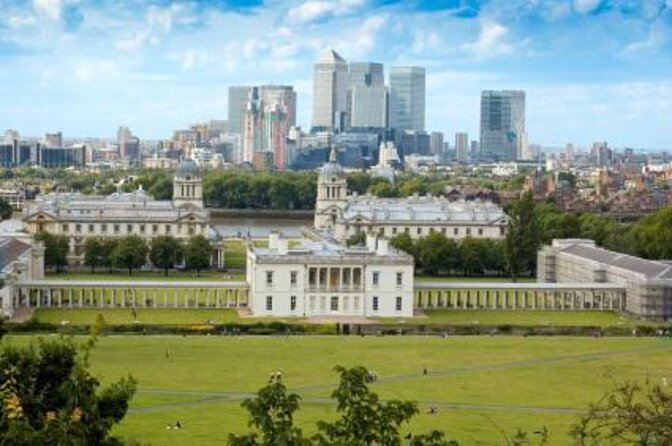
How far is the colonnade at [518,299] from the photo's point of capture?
74062 millimetres

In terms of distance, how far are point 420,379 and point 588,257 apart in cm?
3570

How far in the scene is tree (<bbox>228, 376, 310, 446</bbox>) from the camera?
59.6ft

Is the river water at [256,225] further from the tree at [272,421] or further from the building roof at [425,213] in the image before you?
the tree at [272,421]

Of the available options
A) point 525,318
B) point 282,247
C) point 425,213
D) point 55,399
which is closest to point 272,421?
point 55,399

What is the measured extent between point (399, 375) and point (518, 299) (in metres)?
29.1

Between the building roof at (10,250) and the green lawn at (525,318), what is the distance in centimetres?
2101

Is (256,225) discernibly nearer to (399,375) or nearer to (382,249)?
(382,249)

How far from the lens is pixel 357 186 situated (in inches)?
7013

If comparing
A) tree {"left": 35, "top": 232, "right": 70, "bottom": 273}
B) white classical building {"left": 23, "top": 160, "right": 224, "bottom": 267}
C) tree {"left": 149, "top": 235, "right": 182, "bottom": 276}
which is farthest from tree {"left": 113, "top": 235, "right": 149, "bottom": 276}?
white classical building {"left": 23, "top": 160, "right": 224, "bottom": 267}

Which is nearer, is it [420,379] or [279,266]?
[420,379]

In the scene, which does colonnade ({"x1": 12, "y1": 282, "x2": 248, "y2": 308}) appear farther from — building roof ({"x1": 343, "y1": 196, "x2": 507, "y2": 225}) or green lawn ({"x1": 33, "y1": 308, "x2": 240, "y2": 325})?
building roof ({"x1": 343, "y1": 196, "x2": 507, "y2": 225})

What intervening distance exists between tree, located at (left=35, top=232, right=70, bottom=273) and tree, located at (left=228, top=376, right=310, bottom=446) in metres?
70.5

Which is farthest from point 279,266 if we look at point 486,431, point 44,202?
point 44,202

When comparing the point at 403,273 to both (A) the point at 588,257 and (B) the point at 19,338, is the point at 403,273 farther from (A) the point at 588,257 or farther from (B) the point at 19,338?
(B) the point at 19,338
